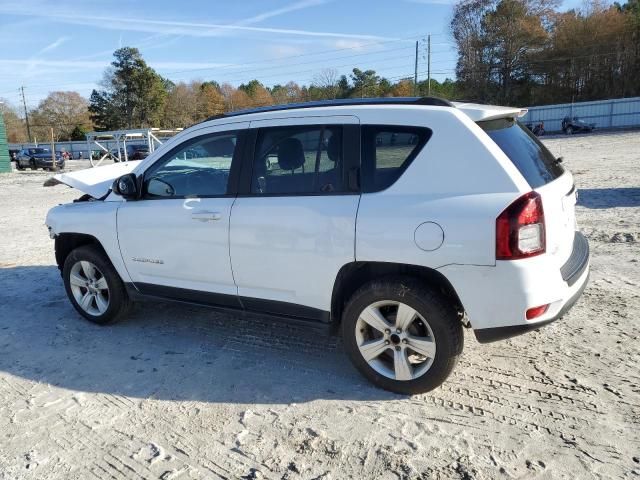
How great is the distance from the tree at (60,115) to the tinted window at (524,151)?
9579 centimetres

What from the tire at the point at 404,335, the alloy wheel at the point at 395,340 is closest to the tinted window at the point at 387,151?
the tire at the point at 404,335

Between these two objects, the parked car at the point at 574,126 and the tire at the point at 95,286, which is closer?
the tire at the point at 95,286

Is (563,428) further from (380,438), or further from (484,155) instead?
(484,155)

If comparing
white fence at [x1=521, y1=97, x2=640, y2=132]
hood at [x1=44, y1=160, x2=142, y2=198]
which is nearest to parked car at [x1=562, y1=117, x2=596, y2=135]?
white fence at [x1=521, y1=97, x2=640, y2=132]

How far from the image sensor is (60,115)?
91.7 metres

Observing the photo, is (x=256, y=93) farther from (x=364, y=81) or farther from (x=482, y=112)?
(x=482, y=112)

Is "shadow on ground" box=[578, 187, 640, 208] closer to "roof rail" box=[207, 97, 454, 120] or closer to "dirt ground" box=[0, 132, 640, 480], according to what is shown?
"dirt ground" box=[0, 132, 640, 480]

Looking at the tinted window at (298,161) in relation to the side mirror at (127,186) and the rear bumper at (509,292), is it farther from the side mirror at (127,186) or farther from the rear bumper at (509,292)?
the side mirror at (127,186)

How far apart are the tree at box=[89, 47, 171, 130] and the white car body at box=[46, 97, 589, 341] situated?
78.3 metres

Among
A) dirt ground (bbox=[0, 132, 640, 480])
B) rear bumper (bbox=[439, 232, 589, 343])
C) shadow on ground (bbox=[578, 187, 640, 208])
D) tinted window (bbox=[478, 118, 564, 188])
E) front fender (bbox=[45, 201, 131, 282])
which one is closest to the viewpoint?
dirt ground (bbox=[0, 132, 640, 480])

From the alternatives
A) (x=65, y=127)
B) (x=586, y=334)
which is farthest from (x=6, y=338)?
(x=65, y=127)

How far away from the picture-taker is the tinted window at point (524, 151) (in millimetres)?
3135

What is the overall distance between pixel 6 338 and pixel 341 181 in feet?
11.7

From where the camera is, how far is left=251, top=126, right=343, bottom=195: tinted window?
3488 mm
